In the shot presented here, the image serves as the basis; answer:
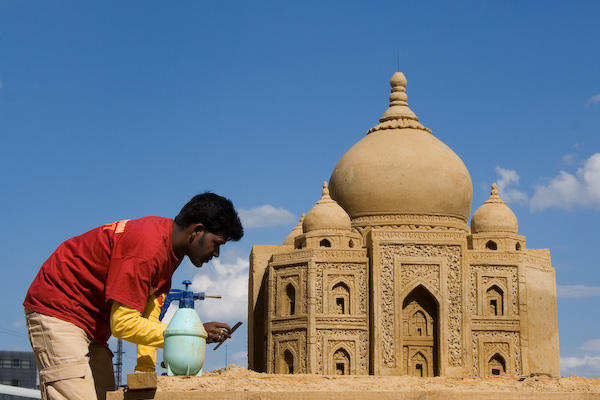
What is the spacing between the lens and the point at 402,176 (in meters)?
25.8

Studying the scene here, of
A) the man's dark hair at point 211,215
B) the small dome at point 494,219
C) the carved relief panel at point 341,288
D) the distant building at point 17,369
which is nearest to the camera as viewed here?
the man's dark hair at point 211,215

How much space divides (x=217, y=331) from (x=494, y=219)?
19.9 m

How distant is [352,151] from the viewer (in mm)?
27234

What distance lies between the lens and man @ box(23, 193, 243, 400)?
5152 mm

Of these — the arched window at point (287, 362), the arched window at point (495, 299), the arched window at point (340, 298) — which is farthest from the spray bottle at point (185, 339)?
the arched window at point (495, 299)

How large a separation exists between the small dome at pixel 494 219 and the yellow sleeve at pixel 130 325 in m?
20.5

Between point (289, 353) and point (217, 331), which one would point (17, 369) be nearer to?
point (289, 353)

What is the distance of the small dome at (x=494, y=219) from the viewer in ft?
82.0

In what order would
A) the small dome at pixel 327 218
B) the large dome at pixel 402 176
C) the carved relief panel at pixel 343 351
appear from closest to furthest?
the carved relief panel at pixel 343 351
the small dome at pixel 327 218
the large dome at pixel 402 176

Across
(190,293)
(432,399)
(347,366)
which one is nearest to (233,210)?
(190,293)

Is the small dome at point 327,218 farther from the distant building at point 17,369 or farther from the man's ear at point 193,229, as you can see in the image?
the distant building at point 17,369

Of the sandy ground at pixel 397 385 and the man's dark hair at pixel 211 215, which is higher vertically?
the man's dark hair at pixel 211 215

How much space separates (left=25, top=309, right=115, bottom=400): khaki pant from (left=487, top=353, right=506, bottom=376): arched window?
19263 millimetres

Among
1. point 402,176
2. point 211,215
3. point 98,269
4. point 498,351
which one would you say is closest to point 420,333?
point 498,351
